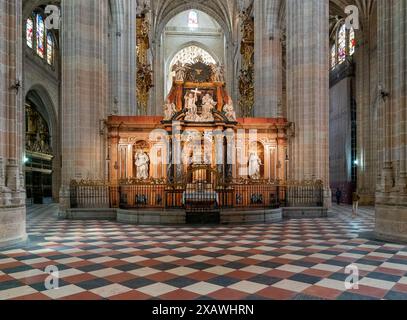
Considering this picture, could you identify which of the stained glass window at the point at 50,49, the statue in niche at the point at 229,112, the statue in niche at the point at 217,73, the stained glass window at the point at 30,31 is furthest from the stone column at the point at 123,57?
the stained glass window at the point at 50,49

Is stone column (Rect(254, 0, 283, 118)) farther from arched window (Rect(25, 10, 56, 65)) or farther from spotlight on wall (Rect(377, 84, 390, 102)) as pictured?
arched window (Rect(25, 10, 56, 65))

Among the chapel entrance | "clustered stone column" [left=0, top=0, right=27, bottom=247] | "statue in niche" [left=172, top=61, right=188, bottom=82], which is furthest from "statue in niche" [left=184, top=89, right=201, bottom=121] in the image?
"clustered stone column" [left=0, top=0, right=27, bottom=247]

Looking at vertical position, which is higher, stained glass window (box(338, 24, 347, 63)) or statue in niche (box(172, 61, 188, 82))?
stained glass window (box(338, 24, 347, 63))

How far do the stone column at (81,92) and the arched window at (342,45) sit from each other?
62.6 feet

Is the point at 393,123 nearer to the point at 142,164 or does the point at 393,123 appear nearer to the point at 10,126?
the point at 10,126

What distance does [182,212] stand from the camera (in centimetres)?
1339

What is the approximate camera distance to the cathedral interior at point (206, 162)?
638cm

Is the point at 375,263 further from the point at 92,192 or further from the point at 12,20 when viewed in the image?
the point at 92,192

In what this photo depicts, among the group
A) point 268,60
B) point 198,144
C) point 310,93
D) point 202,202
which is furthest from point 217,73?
point 202,202

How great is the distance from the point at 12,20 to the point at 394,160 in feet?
34.7

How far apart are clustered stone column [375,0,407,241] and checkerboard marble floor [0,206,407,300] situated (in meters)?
0.88

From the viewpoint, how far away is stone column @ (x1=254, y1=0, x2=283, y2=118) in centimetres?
2491

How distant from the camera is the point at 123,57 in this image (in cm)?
2559
